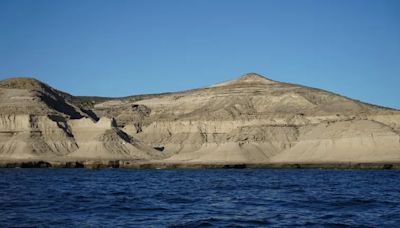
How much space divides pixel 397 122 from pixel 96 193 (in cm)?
10260

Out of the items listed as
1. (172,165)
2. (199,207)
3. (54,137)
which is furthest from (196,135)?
(199,207)

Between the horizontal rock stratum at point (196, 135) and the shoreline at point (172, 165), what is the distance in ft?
6.00

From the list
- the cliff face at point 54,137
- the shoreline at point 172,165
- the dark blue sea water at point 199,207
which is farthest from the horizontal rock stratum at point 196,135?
the dark blue sea water at point 199,207

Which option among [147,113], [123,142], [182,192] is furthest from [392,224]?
A: [147,113]

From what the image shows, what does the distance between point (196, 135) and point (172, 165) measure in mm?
28454

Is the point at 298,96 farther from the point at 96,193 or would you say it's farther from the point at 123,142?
the point at 96,193

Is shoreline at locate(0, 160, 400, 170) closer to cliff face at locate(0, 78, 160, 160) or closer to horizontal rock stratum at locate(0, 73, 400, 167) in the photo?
horizontal rock stratum at locate(0, 73, 400, 167)

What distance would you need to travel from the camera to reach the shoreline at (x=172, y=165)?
106688 millimetres

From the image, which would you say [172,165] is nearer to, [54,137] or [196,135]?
[54,137]

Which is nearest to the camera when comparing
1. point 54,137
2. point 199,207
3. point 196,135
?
point 199,207

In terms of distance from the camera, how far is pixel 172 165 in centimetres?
11512

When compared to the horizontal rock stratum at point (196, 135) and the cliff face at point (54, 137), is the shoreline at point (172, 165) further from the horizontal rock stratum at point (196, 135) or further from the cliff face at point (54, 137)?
the cliff face at point (54, 137)

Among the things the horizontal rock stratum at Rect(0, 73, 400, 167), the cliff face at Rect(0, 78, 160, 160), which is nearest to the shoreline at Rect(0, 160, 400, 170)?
the horizontal rock stratum at Rect(0, 73, 400, 167)

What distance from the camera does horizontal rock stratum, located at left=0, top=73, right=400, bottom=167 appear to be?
11450 centimetres
